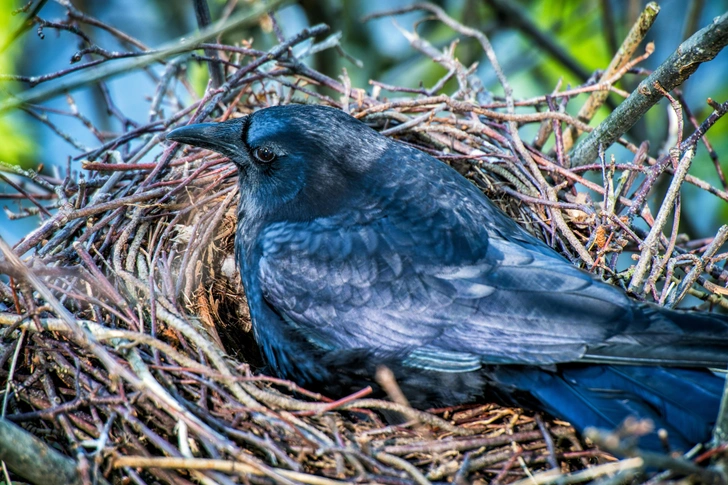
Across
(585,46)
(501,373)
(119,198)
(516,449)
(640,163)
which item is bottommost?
(516,449)

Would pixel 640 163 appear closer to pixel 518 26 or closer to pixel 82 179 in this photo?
pixel 518 26

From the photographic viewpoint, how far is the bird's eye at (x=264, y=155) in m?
3.69

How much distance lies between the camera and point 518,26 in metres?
5.40

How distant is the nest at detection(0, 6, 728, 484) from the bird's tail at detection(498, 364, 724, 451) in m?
0.17

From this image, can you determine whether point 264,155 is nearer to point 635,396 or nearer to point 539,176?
point 539,176

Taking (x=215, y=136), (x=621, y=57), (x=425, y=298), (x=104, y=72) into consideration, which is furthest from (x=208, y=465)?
(x=621, y=57)

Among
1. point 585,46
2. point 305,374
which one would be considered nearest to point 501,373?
point 305,374

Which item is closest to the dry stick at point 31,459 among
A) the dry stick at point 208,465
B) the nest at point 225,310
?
the nest at point 225,310

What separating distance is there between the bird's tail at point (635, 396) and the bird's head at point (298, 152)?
1.41 metres

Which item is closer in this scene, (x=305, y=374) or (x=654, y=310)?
(x=654, y=310)

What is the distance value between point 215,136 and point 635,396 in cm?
252

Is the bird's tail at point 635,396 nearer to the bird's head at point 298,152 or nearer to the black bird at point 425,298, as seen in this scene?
the black bird at point 425,298

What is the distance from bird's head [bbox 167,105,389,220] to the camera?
3586mm

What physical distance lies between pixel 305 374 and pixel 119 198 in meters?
1.53
